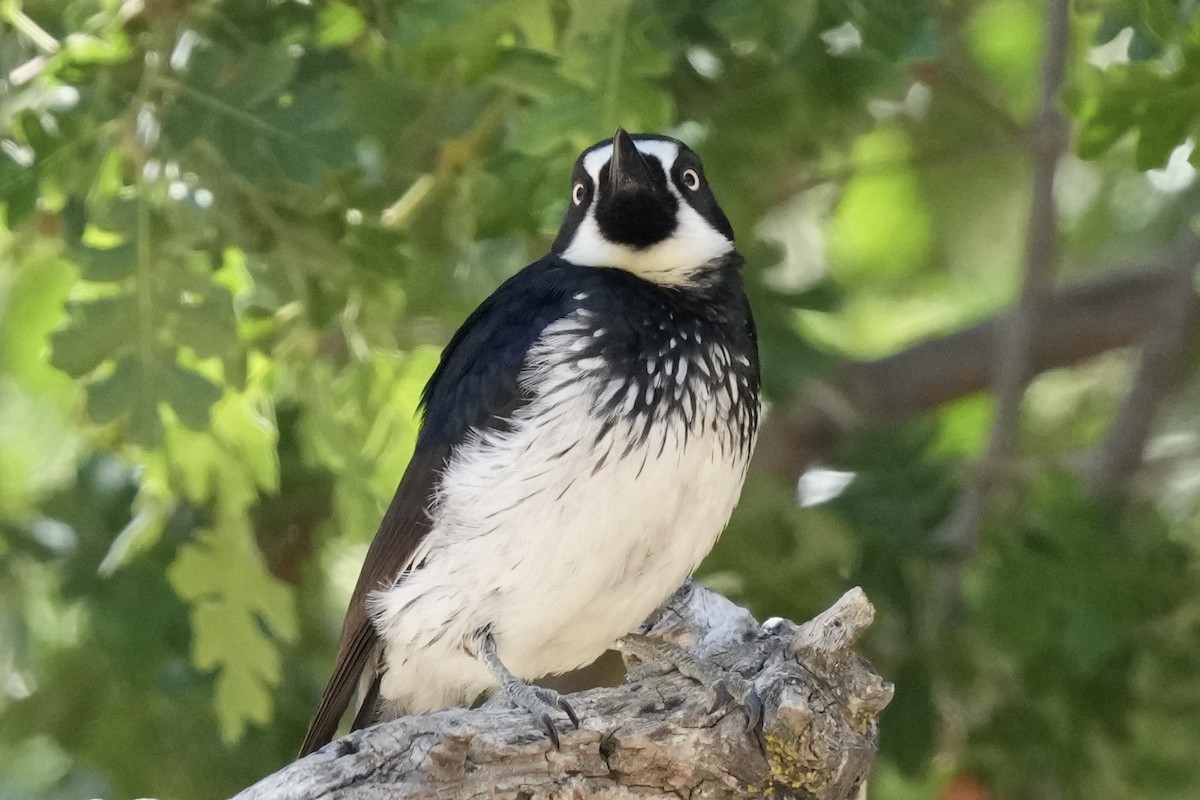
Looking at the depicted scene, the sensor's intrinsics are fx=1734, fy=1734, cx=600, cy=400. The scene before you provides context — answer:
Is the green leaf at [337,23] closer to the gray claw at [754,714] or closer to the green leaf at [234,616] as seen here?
the green leaf at [234,616]

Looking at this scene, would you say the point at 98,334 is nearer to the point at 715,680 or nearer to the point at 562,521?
the point at 562,521

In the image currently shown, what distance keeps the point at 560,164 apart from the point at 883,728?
1.80 metres

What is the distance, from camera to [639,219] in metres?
3.66

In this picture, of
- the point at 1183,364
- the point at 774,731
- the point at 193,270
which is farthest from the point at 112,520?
the point at 1183,364

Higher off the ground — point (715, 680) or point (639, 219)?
point (639, 219)

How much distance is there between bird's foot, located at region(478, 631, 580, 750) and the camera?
9.94 feet

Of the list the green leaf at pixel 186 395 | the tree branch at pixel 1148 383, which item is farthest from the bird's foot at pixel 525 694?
the tree branch at pixel 1148 383

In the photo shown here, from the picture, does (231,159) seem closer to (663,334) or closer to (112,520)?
(663,334)

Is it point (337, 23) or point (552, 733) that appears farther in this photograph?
point (337, 23)

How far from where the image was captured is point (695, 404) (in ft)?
11.3

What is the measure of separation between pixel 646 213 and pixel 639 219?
0.06 ft

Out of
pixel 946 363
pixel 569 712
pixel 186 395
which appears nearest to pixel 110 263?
pixel 186 395

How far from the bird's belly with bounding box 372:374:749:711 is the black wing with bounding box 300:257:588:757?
0.16 feet

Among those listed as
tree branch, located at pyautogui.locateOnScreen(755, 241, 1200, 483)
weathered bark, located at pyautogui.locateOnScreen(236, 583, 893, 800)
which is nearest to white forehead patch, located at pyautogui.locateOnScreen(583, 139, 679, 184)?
weathered bark, located at pyautogui.locateOnScreen(236, 583, 893, 800)
